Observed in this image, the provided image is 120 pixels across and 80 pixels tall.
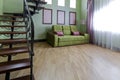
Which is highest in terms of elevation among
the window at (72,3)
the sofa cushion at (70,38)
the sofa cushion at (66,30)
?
the window at (72,3)

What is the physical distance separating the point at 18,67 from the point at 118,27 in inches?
166

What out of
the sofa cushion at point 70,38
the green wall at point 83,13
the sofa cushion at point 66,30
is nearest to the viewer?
the sofa cushion at point 70,38

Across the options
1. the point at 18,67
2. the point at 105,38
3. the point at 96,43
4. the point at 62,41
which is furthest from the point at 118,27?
the point at 18,67

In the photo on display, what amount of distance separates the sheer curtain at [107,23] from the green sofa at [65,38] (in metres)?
0.73

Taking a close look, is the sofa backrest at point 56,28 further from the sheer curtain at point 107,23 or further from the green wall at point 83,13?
the sheer curtain at point 107,23

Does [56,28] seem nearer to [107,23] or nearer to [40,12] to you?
[40,12]

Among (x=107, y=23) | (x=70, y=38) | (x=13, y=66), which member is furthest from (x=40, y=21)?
(x=13, y=66)

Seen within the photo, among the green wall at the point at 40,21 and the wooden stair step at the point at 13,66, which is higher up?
the green wall at the point at 40,21

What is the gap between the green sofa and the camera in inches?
210

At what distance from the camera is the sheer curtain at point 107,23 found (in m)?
4.60


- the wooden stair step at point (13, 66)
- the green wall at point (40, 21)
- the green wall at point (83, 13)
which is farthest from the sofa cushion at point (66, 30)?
the wooden stair step at point (13, 66)

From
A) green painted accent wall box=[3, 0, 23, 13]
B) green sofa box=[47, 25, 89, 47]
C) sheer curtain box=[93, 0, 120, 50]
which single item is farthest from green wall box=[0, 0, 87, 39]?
sheer curtain box=[93, 0, 120, 50]

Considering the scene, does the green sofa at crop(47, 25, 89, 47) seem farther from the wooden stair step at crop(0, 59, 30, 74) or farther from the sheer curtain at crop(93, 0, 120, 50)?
the wooden stair step at crop(0, 59, 30, 74)

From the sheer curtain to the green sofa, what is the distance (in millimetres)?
730
